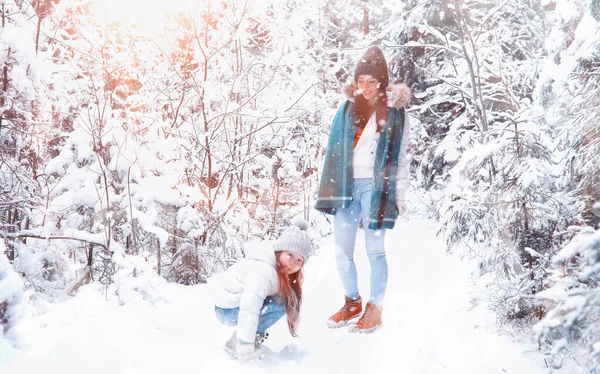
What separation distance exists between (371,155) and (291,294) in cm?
135

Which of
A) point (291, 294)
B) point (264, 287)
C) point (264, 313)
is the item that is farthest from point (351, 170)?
point (264, 313)

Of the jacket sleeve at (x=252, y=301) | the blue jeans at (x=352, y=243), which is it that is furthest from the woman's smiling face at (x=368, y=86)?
the jacket sleeve at (x=252, y=301)

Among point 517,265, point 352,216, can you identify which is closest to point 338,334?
point 352,216

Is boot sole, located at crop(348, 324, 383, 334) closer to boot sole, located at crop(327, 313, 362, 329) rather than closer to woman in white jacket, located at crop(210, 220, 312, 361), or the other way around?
boot sole, located at crop(327, 313, 362, 329)

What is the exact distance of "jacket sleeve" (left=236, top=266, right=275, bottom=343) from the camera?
289 cm

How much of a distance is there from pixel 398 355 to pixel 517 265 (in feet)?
3.88

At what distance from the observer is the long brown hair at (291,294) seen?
3.15 meters

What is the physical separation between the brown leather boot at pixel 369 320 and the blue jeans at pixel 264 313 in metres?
0.73

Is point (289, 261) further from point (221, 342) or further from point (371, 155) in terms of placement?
point (371, 155)

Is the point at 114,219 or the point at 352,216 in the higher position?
the point at 352,216

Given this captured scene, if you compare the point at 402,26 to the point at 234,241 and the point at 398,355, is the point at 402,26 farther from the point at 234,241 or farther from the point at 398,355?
the point at 398,355

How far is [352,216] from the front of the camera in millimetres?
3801

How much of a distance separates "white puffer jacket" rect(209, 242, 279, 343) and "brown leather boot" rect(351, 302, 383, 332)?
0.87 m

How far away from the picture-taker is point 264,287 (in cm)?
299
